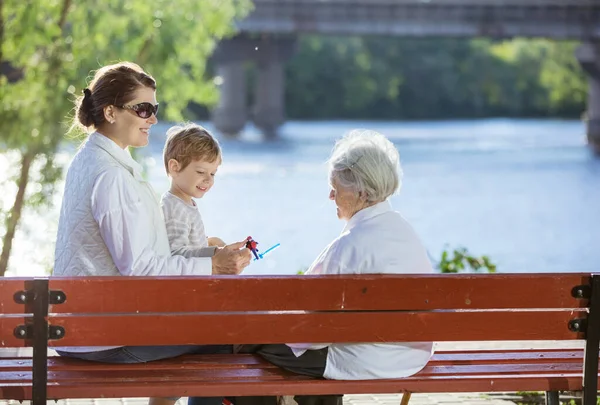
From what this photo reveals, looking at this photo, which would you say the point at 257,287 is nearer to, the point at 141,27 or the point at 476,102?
the point at 141,27

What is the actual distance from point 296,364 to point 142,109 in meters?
1.11

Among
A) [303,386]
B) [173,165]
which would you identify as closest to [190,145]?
[173,165]

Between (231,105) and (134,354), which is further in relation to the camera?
(231,105)

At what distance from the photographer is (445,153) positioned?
183 feet

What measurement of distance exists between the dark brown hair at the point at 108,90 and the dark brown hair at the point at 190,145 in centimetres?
38

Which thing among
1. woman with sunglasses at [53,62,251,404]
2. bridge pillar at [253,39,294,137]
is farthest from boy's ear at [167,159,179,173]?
bridge pillar at [253,39,294,137]

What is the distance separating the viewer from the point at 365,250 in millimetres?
4281

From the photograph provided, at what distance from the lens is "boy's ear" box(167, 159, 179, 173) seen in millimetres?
4980

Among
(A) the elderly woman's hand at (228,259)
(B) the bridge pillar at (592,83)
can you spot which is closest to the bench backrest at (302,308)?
(A) the elderly woman's hand at (228,259)

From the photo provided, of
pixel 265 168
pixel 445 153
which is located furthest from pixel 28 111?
pixel 445 153

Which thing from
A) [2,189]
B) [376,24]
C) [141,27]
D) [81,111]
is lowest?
[81,111]

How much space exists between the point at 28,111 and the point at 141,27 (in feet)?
11.0

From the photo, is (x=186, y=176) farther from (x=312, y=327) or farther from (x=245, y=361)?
(x=312, y=327)

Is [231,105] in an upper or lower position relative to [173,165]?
upper
